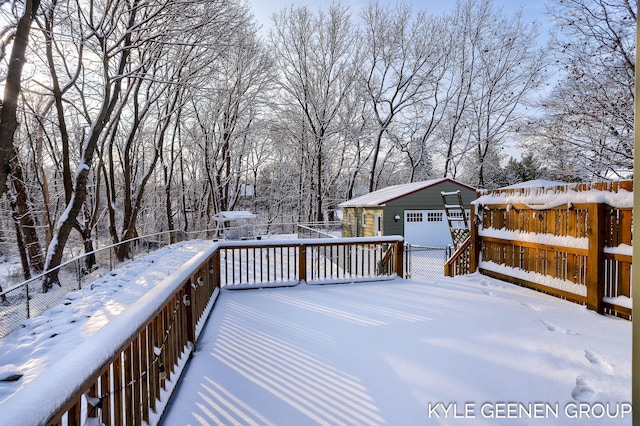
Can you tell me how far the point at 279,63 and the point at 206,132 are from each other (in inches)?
232

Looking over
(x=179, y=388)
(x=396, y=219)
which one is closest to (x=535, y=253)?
(x=179, y=388)

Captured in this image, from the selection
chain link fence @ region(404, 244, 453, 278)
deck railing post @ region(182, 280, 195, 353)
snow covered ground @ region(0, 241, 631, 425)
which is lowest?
chain link fence @ region(404, 244, 453, 278)

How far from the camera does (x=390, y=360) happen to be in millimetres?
2916

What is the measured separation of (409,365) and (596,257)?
9.33 ft

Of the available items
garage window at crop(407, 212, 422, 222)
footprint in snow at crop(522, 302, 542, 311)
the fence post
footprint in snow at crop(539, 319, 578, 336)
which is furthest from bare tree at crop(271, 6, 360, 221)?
footprint in snow at crop(539, 319, 578, 336)

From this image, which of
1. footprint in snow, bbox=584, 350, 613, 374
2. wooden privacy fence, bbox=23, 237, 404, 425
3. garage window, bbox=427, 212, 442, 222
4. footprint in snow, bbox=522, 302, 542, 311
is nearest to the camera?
wooden privacy fence, bbox=23, 237, 404, 425

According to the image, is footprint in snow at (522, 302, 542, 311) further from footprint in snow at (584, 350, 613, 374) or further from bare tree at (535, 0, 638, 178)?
bare tree at (535, 0, 638, 178)

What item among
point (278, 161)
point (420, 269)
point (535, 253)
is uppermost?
point (278, 161)

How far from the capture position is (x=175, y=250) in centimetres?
1250

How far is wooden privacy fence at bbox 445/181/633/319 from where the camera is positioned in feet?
12.6

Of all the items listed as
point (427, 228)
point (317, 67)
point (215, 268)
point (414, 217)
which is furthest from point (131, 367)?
point (317, 67)

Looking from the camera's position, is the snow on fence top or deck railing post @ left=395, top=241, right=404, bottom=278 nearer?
the snow on fence top

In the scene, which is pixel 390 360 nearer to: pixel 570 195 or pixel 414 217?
pixel 570 195

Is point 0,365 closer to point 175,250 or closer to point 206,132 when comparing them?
point 175,250
